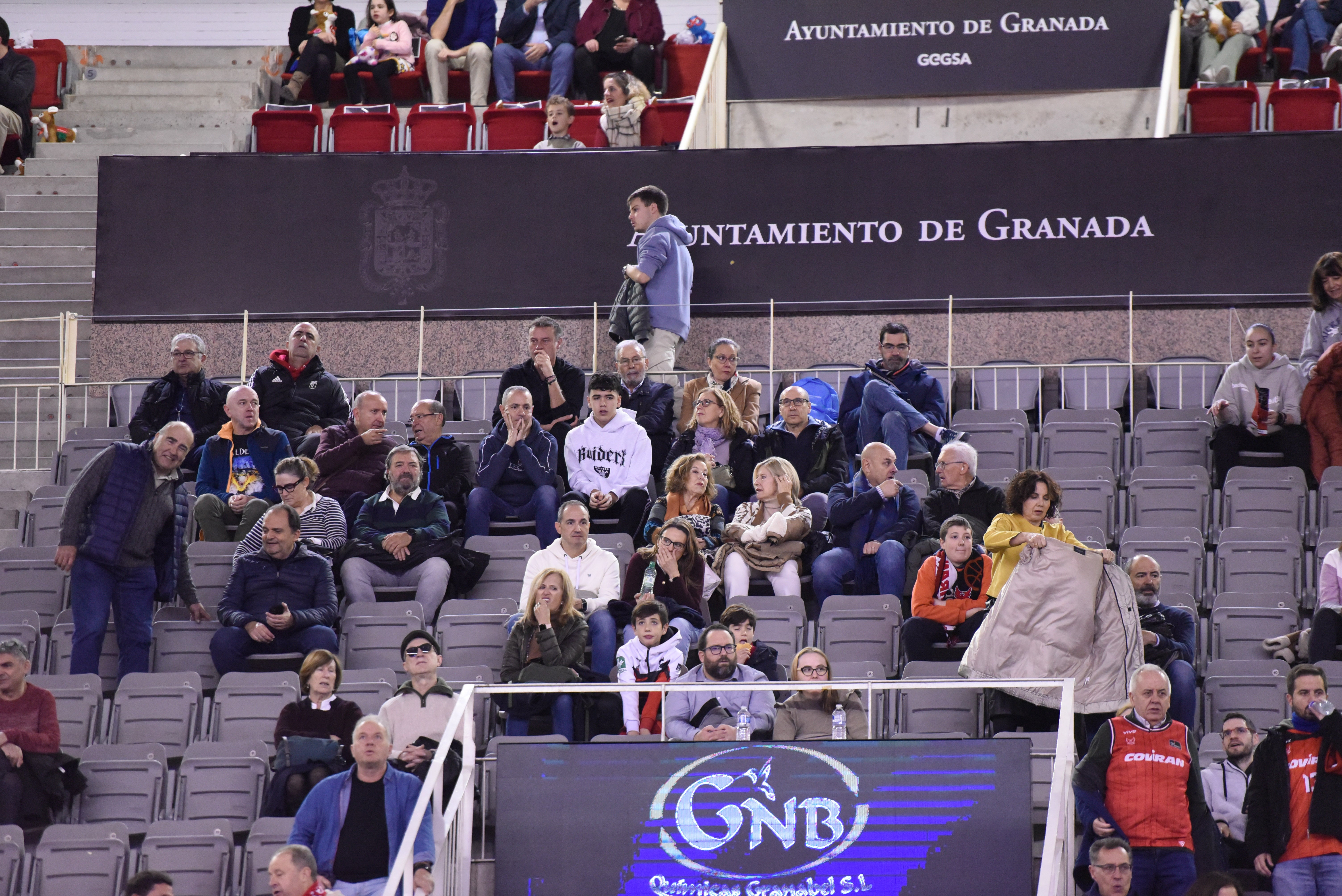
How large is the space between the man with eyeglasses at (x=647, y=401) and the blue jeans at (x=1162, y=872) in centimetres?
425

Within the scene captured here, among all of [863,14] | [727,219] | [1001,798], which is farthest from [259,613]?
[863,14]

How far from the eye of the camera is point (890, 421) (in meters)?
10.8

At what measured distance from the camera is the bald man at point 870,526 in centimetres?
960

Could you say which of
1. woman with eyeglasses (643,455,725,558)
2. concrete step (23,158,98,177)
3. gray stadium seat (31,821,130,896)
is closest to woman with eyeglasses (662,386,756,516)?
woman with eyeglasses (643,455,725,558)

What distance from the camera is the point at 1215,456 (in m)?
10.8

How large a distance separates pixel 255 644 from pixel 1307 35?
1000 cm

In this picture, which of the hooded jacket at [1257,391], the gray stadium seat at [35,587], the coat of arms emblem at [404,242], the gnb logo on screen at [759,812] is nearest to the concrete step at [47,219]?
the coat of arms emblem at [404,242]

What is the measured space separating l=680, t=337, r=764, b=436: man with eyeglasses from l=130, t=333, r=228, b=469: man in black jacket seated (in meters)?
2.62

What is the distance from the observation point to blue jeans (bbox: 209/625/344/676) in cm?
941

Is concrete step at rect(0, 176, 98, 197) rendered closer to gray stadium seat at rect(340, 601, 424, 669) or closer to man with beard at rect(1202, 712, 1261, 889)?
gray stadium seat at rect(340, 601, 424, 669)

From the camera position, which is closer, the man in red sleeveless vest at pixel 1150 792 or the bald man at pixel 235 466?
the man in red sleeveless vest at pixel 1150 792

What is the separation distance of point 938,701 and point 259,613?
320cm

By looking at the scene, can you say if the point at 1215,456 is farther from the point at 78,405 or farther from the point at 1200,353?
the point at 78,405

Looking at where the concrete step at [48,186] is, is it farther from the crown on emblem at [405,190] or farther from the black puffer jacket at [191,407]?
the black puffer jacket at [191,407]
